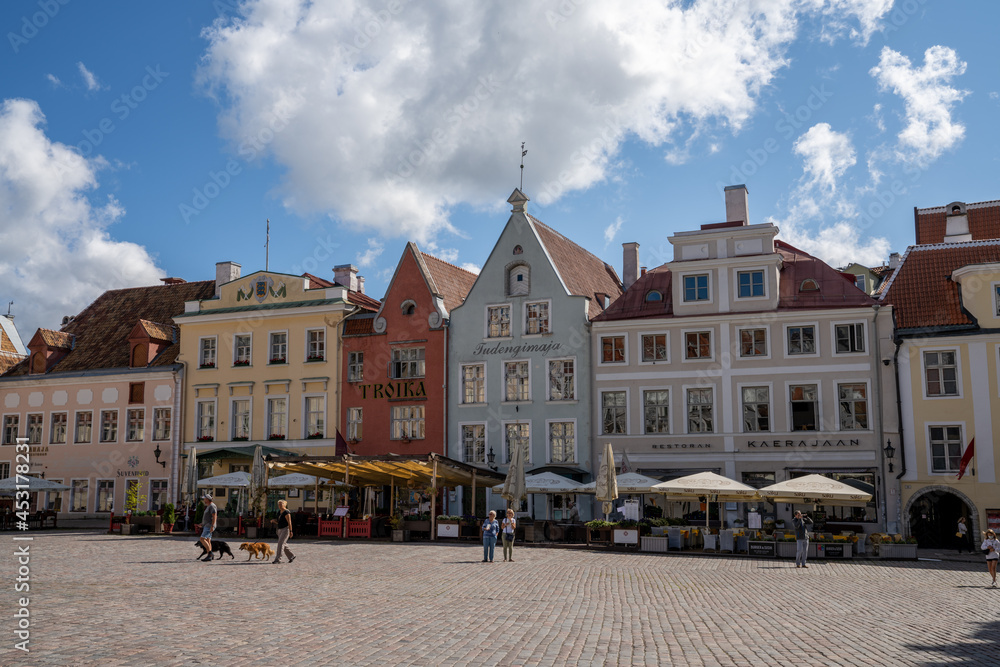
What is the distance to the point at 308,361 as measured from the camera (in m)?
43.9

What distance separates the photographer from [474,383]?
1613 inches

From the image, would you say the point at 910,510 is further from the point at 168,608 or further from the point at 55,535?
the point at 55,535

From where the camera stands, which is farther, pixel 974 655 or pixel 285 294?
pixel 285 294

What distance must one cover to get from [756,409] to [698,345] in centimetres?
338

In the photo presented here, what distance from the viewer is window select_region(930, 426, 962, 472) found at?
33719 mm

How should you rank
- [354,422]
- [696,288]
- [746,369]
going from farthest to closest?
1. [354,422]
2. [696,288]
3. [746,369]

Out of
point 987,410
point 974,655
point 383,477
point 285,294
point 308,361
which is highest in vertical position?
point 285,294

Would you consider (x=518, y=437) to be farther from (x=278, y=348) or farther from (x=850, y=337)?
(x=850, y=337)

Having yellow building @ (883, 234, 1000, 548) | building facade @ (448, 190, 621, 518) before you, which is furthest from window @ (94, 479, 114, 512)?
yellow building @ (883, 234, 1000, 548)

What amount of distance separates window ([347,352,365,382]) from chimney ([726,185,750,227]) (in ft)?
57.1

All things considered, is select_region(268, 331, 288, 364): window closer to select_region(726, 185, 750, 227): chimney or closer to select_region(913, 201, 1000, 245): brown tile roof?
select_region(726, 185, 750, 227): chimney

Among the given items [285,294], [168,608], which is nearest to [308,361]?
[285,294]

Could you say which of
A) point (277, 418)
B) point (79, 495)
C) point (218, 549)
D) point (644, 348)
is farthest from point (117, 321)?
point (218, 549)

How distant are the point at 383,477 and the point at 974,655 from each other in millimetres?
26986
